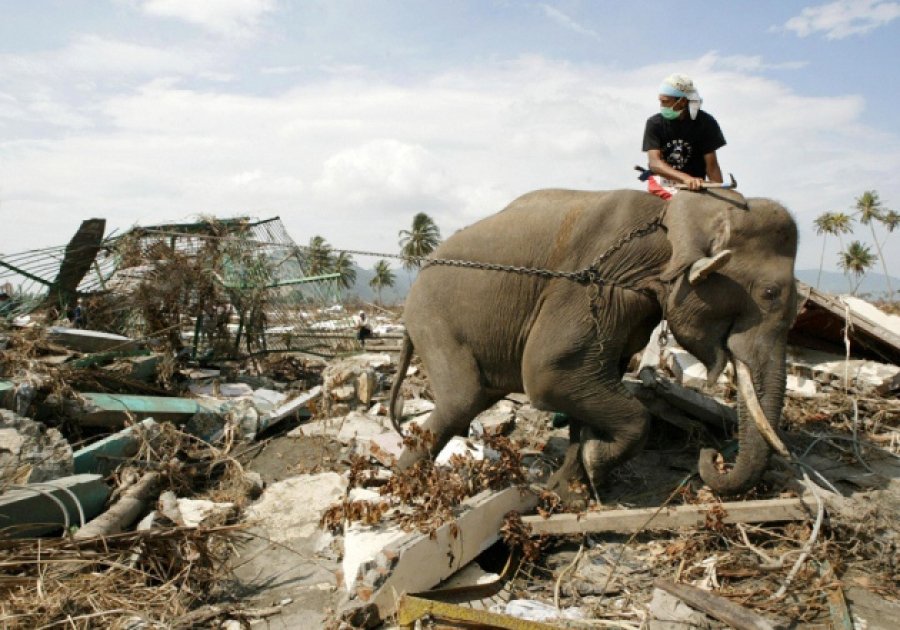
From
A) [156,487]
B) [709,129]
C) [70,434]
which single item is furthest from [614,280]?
[70,434]

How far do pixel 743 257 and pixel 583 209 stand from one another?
114 centimetres

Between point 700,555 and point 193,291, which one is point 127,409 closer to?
point 193,291

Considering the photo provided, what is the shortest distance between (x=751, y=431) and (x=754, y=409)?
0.49ft

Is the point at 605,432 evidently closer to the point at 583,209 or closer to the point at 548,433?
the point at 583,209

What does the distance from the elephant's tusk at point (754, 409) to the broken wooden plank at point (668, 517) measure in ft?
1.21

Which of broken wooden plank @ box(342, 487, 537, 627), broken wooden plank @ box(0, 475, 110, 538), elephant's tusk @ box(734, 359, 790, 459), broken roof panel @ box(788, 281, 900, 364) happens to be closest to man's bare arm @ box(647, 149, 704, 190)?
elephant's tusk @ box(734, 359, 790, 459)

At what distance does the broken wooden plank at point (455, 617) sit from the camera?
3.27 metres

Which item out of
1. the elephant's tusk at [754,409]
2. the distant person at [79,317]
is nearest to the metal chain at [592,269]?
the elephant's tusk at [754,409]

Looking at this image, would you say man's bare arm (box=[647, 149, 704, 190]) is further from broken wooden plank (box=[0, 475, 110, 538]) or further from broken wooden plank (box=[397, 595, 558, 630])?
broken wooden plank (box=[0, 475, 110, 538])

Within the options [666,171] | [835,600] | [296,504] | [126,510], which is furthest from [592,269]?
[126,510]

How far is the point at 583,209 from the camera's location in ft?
16.4

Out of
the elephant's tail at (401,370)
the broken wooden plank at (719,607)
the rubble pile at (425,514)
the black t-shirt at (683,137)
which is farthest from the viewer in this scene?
the elephant's tail at (401,370)

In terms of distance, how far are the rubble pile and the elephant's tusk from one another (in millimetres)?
417

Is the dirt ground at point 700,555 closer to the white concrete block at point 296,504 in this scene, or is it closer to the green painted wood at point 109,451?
the white concrete block at point 296,504
